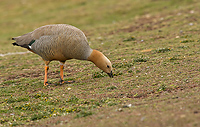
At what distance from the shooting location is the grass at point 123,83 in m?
5.87

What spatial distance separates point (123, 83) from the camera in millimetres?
8445

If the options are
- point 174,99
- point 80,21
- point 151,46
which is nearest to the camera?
point 174,99

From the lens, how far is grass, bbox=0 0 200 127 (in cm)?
587

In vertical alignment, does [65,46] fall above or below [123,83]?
above

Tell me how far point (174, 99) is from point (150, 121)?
1482 mm

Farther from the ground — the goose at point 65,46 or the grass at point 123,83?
the goose at point 65,46

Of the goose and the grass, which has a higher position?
the goose

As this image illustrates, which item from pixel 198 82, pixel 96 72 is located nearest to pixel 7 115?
pixel 96 72

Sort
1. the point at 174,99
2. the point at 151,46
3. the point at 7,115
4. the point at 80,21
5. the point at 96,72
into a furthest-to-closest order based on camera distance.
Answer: the point at 80,21
the point at 151,46
the point at 96,72
the point at 7,115
the point at 174,99

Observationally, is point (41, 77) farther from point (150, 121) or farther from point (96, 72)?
point (150, 121)

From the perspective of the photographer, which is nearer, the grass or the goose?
the grass

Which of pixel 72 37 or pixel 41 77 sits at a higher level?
pixel 72 37

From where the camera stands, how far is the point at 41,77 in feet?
34.4

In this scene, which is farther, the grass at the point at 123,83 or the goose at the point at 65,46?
the goose at the point at 65,46
